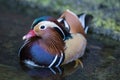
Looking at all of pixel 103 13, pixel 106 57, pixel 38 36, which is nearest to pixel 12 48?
pixel 38 36

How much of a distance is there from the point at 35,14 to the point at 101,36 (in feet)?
4.50

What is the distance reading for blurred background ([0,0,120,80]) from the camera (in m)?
6.20

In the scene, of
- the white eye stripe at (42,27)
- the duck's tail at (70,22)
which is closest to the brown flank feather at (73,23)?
the duck's tail at (70,22)

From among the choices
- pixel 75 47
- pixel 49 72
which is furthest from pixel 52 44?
pixel 75 47

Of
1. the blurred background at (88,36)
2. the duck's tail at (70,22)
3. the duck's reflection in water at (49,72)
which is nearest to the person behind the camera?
the duck's reflection in water at (49,72)

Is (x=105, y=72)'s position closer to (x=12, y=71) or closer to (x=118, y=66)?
(x=118, y=66)

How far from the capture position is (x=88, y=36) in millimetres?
7668

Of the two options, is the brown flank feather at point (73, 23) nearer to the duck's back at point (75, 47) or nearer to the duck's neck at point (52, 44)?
the duck's back at point (75, 47)

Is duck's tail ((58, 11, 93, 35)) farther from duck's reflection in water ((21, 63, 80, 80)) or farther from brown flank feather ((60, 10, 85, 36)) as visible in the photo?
duck's reflection in water ((21, 63, 80, 80))

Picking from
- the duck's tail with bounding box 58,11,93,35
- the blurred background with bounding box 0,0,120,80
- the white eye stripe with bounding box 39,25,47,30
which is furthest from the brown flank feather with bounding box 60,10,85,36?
the white eye stripe with bounding box 39,25,47,30

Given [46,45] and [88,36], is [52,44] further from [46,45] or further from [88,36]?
[88,36]

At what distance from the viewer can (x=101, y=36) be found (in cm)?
774

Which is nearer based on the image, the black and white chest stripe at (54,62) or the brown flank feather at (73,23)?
the black and white chest stripe at (54,62)

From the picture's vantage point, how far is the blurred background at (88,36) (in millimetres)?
6203
